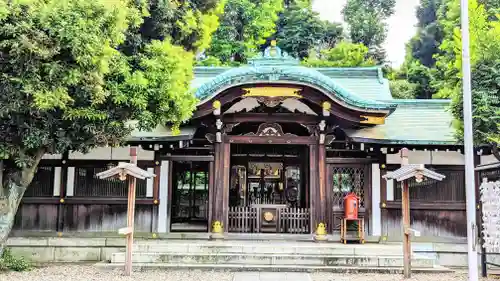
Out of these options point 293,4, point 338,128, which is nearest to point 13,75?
point 338,128

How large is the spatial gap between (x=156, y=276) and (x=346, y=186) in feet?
19.0

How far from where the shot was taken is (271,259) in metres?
9.87

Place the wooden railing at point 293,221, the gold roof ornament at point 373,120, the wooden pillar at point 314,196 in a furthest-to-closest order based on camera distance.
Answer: the wooden railing at point 293,221
the wooden pillar at point 314,196
the gold roof ornament at point 373,120

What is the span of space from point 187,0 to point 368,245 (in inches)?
289

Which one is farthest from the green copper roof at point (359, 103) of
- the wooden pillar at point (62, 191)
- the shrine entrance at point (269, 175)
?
the shrine entrance at point (269, 175)

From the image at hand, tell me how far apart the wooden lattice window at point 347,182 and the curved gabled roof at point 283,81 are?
202cm

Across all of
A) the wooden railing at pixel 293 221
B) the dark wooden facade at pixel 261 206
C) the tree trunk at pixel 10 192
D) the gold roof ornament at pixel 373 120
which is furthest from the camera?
the wooden railing at pixel 293 221

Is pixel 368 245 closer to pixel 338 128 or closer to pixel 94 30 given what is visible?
pixel 338 128

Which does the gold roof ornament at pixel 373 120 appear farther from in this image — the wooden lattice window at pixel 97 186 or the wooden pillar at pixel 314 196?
the wooden lattice window at pixel 97 186

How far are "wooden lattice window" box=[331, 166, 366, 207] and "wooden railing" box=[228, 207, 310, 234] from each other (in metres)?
0.94

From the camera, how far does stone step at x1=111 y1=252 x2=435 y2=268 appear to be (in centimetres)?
973

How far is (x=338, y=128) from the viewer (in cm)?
1226

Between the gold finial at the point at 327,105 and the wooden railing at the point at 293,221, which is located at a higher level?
the gold finial at the point at 327,105

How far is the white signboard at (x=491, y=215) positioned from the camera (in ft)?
29.5
